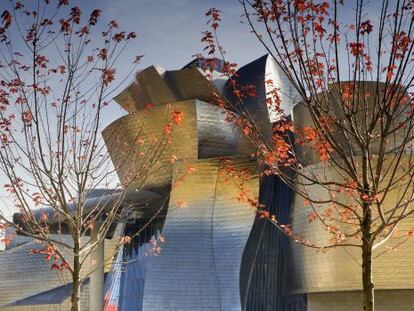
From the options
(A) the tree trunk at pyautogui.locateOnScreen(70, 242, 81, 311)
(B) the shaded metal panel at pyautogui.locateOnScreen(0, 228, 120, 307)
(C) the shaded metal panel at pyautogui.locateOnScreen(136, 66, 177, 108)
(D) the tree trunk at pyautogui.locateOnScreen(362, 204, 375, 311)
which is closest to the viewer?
(D) the tree trunk at pyautogui.locateOnScreen(362, 204, 375, 311)

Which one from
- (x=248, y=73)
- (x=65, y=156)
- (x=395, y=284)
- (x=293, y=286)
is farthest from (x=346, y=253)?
(x=65, y=156)

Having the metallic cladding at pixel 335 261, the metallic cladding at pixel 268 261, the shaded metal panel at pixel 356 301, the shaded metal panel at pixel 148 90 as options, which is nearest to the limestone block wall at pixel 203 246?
the metallic cladding at pixel 335 261

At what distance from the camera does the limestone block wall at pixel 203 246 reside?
2325 centimetres

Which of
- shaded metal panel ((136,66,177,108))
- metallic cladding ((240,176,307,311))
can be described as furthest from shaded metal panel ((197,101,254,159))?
metallic cladding ((240,176,307,311))

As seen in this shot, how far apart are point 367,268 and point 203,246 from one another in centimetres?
1630

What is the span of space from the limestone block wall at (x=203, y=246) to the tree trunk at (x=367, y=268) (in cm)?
1531

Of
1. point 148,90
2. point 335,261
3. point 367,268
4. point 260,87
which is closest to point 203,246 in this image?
point 335,261

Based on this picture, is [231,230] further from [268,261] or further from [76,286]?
[76,286]

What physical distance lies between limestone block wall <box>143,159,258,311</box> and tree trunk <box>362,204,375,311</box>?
15306 mm

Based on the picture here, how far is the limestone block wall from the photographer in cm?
2325

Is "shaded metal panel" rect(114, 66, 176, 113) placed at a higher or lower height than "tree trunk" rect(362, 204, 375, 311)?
higher

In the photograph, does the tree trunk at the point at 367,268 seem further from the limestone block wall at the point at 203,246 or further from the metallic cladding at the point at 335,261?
the limestone block wall at the point at 203,246

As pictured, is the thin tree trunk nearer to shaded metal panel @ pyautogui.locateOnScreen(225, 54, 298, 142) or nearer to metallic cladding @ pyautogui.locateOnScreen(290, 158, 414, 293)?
metallic cladding @ pyautogui.locateOnScreen(290, 158, 414, 293)

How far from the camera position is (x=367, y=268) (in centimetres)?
773
